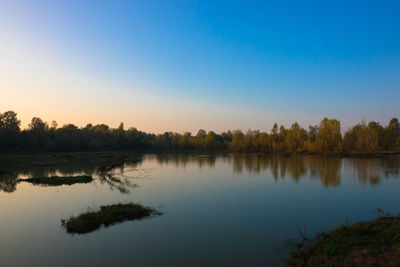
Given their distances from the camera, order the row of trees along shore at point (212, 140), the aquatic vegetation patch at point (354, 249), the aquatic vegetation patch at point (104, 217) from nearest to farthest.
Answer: the aquatic vegetation patch at point (354, 249), the aquatic vegetation patch at point (104, 217), the row of trees along shore at point (212, 140)

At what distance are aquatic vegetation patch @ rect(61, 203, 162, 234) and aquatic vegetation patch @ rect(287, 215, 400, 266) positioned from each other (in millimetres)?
6999

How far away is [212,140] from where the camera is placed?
10312cm

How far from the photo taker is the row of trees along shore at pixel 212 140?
2377 inches

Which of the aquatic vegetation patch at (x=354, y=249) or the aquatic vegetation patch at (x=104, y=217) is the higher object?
the aquatic vegetation patch at (x=354, y=249)

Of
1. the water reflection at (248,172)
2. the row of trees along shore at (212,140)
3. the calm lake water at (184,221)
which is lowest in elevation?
the calm lake water at (184,221)

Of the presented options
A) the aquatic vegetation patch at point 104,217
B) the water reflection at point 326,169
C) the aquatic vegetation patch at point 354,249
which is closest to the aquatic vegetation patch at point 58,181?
the aquatic vegetation patch at point 104,217

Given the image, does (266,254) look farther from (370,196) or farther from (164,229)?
(370,196)

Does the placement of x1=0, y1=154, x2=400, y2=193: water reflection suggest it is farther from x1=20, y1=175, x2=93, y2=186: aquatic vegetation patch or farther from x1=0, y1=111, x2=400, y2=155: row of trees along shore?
x1=0, y1=111, x2=400, y2=155: row of trees along shore

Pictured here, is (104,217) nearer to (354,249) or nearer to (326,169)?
(354,249)

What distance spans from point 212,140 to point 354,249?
9615 centimetres

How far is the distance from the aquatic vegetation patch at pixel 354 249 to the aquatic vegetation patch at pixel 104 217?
7.00m

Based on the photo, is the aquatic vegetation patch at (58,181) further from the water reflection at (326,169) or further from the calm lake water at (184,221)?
the water reflection at (326,169)

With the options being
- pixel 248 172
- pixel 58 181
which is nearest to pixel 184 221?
pixel 58 181

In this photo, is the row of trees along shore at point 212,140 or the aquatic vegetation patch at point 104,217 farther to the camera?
the row of trees along shore at point 212,140
